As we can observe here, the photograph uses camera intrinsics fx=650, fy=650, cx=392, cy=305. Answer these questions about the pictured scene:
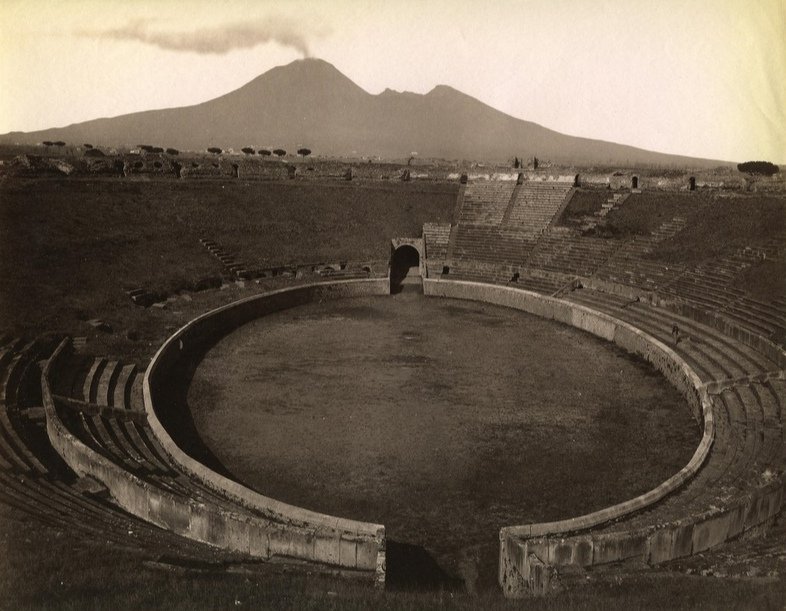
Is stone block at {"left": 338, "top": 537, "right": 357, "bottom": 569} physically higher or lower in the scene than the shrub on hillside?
lower

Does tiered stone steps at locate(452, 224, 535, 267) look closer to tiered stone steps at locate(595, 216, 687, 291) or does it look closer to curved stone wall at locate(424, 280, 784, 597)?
tiered stone steps at locate(595, 216, 687, 291)

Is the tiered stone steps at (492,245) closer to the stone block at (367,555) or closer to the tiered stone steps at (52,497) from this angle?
the tiered stone steps at (52,497)

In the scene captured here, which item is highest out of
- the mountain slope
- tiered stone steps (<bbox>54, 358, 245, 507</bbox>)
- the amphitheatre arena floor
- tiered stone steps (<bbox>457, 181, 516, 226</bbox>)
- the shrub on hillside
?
the mountain slope

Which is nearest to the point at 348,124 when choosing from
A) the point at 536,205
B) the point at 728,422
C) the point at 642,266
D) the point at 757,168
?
the point at 757,168

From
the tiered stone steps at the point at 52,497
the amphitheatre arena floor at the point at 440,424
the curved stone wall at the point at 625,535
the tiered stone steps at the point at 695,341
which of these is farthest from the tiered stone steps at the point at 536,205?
the tiered stone steps at the point at 52,497

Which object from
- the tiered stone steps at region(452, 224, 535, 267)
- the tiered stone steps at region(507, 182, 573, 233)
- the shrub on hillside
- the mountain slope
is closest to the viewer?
the tiered stone steps at region(452, 224, 535, 267)

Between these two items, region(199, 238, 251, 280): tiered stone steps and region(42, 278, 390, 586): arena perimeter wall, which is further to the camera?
region(199, 238, 251, 280): tiered stone steps

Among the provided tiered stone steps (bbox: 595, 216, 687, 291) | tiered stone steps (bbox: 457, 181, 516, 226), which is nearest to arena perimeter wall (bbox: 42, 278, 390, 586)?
tiered stone steps (bbox: 595, 216, 687, 291)
